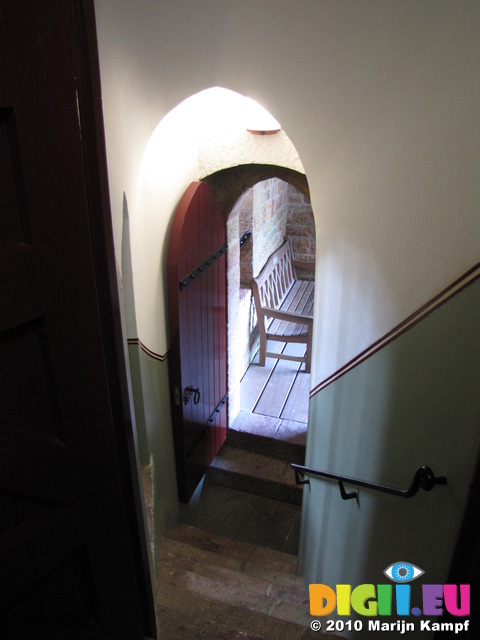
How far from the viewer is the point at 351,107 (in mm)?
1922

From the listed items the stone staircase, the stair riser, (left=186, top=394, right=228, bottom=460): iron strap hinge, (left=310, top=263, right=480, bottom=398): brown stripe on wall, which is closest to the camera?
(left=310, top=263, right=480, bottom=398): brown stripe on wall

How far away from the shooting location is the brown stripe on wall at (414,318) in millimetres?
1615

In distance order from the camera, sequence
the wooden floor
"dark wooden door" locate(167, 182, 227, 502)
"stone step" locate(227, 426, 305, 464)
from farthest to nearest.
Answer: the wooden floor, "stone step" locate(227, 426, 305, 464), "dark wooden door" locate(167, 182, 227, 502)

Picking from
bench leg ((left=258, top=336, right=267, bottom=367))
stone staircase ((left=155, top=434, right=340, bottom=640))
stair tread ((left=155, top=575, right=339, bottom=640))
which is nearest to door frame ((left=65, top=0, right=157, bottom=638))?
stair tread ((left=155, top=575, right=339, bottom=640))

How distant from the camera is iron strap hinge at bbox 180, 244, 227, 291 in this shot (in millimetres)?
2863

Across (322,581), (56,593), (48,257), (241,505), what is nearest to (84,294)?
(48,257)

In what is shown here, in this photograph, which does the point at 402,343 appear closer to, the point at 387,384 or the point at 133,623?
the point at 387,384

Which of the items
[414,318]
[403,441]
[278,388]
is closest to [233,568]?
[403,441]

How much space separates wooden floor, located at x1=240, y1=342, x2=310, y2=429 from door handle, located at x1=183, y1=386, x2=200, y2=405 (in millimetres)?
1064

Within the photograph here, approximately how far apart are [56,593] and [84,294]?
717mm

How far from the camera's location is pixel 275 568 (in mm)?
3113

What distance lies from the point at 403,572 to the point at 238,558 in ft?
4.52

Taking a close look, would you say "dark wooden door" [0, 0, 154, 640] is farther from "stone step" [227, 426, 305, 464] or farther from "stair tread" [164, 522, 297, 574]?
"stone step" [227, 426, 305, 464]

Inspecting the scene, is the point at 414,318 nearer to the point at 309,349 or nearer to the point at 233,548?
the point at 233,548
